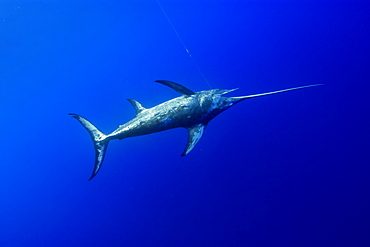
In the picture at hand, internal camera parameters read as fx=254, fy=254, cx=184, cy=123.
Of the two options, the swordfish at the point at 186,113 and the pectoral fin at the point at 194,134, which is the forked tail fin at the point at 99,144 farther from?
the pectoral fin at the point at 194,134

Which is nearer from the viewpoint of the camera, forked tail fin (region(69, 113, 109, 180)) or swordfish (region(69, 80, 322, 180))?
swordfish (region(69, 80, 322, 180))

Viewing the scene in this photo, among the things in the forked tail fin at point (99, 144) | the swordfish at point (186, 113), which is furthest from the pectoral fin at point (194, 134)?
the forked tail fin at point (99, 144)

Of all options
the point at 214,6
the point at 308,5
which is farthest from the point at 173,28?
the point at 308,5

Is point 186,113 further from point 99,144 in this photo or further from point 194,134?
point 99,144

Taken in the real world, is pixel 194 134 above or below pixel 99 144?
below

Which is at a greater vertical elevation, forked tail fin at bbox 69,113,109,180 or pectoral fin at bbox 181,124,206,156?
forked tail fin at bbox 69,113,109,180

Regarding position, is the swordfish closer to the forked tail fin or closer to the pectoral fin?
the pectoral fin

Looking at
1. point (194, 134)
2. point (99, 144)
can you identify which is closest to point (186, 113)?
point (194, 134)

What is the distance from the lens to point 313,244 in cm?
880

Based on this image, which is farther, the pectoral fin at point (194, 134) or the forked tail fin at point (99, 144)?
the forked tail fin at point (99, 144)

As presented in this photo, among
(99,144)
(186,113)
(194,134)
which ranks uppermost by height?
(99,144)

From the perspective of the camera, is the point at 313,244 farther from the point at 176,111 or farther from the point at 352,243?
the point at 176,111

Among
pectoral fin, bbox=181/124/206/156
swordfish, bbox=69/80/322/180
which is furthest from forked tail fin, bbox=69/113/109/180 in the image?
pectoral fin, bbox=181/124/206/156

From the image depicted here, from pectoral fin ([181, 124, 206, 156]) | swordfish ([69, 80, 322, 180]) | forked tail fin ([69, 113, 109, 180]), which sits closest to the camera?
swordfish ([69, 80, 322, 180])
